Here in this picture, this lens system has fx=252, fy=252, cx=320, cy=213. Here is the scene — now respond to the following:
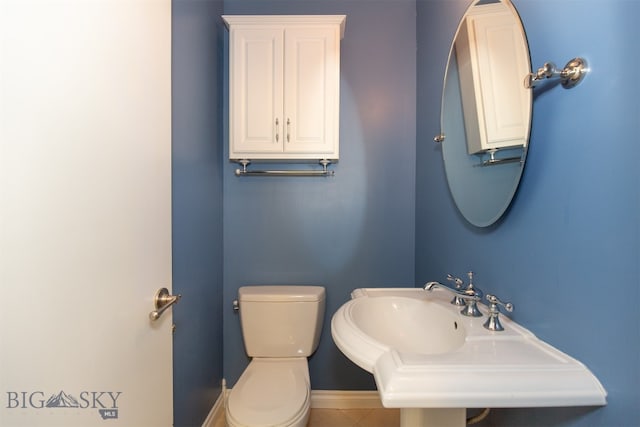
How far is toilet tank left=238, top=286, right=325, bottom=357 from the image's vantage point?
1438 mm

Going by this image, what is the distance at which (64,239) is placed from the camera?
1.56 feet

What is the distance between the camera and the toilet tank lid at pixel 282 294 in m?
1.44

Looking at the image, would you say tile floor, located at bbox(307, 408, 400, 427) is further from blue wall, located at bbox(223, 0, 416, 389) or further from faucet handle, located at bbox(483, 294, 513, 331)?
faucet handle, located at bbox(483, 294, 513, 331)

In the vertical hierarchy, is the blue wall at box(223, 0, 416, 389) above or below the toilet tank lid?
above

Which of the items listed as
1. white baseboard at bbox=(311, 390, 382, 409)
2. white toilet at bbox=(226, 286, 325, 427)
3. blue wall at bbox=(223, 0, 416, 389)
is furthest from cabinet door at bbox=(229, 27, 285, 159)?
white baseboard at bbox=(311, 390, 382, 409)

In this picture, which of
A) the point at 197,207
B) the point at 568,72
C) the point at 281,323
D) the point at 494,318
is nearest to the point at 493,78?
the point at 568,72

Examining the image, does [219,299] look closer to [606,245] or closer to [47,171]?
[47,171]

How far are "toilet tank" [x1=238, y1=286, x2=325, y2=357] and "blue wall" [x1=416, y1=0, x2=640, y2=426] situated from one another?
890 mm

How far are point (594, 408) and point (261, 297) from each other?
4.22ft

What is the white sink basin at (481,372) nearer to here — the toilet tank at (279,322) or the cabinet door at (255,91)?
the toilet tank at (279,322)

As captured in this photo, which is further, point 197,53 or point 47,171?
point 197,53

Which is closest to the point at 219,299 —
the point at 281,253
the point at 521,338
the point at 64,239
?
the point at 281,253

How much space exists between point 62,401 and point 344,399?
1.52 meters

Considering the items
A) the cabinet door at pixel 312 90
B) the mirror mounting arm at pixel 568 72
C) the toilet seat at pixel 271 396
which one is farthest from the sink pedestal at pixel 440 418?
the cabinet door at pixel 312 90
